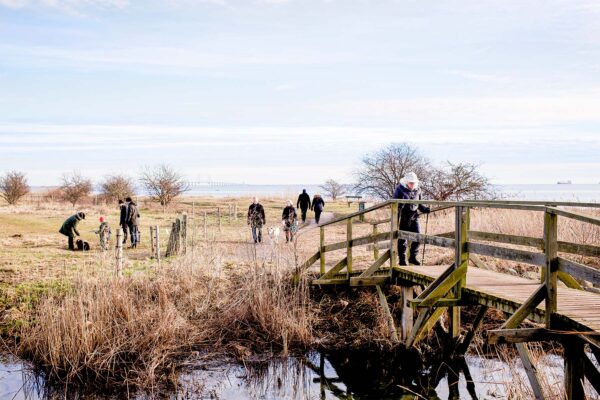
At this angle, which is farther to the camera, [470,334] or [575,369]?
[470,334]

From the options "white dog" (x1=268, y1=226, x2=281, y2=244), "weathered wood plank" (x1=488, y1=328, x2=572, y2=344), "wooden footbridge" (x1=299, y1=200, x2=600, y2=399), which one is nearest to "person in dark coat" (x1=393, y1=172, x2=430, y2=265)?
"wooden footbridge" (x1=299, y1=200, x2=600, y2=399)

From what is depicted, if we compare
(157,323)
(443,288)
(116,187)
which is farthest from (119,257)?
(116,187)

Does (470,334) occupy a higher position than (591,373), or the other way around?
(591,373)

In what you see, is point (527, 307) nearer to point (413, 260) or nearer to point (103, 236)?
point (413, 260)

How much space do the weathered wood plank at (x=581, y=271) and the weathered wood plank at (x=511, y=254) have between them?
0.80 feet

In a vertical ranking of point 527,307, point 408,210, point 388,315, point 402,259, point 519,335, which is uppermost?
point 408,210

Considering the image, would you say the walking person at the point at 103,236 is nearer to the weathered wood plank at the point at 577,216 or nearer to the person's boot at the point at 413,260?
the person's boot at the point at 413,260

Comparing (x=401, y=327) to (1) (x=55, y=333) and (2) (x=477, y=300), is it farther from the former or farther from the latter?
(1) (x=55, y=333)

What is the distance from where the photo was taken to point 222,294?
11438mm

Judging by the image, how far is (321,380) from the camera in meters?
9.12

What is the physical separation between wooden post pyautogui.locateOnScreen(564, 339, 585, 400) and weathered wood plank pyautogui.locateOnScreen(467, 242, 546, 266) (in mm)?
870

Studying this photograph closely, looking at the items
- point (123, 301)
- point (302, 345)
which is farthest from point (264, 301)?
point (123, 301)

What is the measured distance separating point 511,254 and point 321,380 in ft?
12.7

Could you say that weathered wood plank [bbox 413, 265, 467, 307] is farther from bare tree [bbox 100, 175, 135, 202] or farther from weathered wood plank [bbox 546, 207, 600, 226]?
bare tree [bbox 100, 175, 135, 202]
